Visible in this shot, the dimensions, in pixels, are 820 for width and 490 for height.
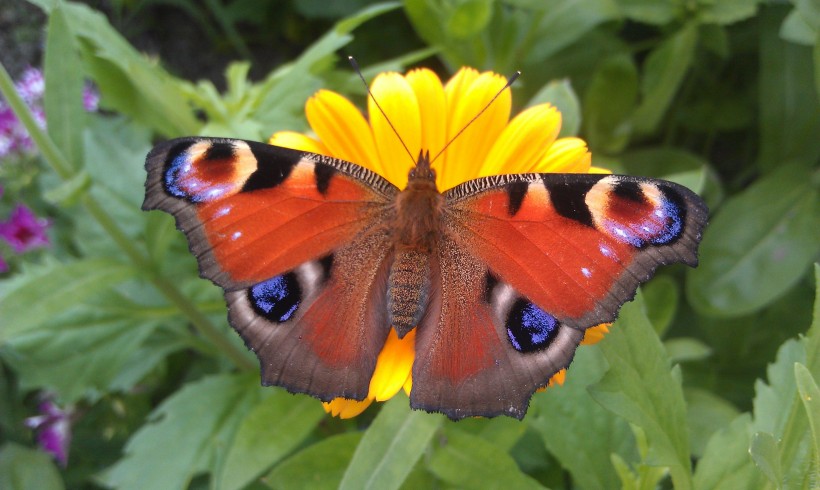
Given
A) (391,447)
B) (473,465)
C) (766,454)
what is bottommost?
(473,465)

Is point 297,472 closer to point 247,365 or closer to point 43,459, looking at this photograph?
point 247,365

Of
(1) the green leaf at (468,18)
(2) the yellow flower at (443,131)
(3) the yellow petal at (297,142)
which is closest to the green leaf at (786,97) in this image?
(1) the green leaf at (468,18)

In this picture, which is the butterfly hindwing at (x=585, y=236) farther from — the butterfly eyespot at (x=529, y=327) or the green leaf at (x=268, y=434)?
the green leaf at (x=268, y=434)

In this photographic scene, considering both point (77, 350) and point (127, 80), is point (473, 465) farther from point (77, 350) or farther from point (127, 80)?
point (127, 80)

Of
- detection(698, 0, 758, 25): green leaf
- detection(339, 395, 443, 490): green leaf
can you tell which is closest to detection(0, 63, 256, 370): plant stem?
detection(339, 395, 443, 490): green leaf

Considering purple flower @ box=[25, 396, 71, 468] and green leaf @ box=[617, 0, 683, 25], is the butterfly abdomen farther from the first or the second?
purple flower @ box=[25, 396, 71, 468]

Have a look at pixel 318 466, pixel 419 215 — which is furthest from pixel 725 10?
pixel 318 466
